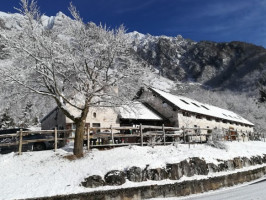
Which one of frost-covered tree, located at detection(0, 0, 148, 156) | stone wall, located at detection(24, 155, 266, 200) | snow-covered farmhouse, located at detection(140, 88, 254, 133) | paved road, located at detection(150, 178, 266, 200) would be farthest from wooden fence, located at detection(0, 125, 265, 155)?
paved road, located at detection(150, 178, 266, 200)

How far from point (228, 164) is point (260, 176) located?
3743 millimetres

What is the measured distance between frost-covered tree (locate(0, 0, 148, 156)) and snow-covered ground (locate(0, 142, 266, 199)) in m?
1.43

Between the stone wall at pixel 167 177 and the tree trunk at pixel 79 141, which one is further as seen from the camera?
the tree trunk at pixel 79 141

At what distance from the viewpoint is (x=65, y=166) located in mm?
11688

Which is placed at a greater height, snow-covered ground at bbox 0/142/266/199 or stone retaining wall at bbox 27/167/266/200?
snow-covered ground at bbox 0/142/266/199

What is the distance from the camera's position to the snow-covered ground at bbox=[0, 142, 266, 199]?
977cm

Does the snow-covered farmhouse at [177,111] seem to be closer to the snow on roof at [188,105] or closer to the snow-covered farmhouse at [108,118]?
the snow on roof at [188,105]

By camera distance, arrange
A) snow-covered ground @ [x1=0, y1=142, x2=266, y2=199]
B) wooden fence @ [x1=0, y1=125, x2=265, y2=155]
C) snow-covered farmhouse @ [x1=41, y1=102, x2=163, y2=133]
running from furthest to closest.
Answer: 1. snow-covered farmhouse @ [x1=41, y1=102, x2=163, y2=133]
2. wooden fence @ [x1=0, y1=125, x2=265, y2=155]
3. snow-covered ground @ [x1=0, y1=142, x2=266, y2=199]

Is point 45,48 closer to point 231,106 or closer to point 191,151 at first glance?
point 191,151

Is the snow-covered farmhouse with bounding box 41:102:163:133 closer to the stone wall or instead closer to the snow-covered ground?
the snow-covered ground

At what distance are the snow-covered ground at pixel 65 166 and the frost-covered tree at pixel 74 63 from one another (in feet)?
4.70

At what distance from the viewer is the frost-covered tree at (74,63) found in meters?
12.6

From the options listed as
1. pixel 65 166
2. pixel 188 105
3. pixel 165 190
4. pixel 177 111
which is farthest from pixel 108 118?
pixel 165 190

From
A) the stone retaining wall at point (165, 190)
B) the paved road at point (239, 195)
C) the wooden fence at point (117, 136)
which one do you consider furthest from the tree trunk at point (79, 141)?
the paved road at point (239, 195)
